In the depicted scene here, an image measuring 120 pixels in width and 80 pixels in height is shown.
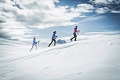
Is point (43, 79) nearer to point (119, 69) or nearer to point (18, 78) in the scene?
point (18, 78)

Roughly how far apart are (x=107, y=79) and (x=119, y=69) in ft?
2.59

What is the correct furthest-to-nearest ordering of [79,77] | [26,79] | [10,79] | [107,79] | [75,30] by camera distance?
[75,30] → [10,79] → [26,79] → [79,77] → [107,79]

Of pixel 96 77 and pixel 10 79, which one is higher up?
pixel 96 77

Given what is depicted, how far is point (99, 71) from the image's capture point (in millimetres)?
4570

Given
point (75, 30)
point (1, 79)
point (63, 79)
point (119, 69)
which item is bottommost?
point (1, 79)

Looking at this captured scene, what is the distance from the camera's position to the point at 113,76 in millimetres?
3916

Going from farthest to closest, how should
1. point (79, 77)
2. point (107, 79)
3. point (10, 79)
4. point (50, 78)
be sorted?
1. point (10, 79)
2. point (50, 78)
3. point (79, 77)
4. point (107, 79)

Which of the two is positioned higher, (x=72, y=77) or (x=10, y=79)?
(x=72, y=77)

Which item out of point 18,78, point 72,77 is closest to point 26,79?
point 18,78

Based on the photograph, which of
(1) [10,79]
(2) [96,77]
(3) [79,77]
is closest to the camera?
(2) [96,77]

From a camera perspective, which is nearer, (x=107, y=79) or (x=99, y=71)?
(x=107, y=79)

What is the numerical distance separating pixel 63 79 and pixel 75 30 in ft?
36.8

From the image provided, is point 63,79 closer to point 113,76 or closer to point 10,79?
point 113,76

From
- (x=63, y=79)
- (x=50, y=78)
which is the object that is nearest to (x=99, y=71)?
(x=63, y=79)
